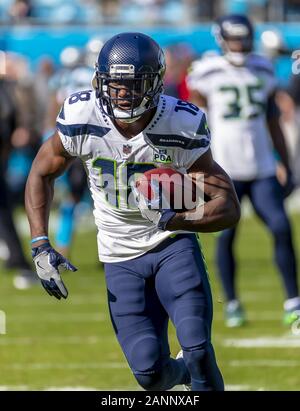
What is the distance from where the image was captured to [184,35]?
13.3m

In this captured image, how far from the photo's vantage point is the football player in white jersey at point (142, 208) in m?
4.12

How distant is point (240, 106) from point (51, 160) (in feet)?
9.40

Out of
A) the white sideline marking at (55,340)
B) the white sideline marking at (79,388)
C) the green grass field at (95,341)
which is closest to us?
the white sideline marking at (79,388)

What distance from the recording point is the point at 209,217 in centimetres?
414

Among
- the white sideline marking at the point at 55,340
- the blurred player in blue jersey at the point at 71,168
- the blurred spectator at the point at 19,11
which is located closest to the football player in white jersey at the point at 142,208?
the white sideline marking at the point at 55,340

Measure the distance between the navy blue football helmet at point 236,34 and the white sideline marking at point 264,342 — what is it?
1788 millimetres

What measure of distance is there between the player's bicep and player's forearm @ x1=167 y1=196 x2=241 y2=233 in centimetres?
53

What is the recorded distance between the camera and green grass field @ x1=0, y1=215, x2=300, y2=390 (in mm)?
5383

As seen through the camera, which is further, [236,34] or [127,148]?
[236,34]

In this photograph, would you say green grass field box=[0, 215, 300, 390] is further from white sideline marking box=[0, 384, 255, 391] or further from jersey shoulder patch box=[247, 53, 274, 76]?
jersey shoulder patch box=[247, 53, 274, 76]

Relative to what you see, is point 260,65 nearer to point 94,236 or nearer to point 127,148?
point 127,148

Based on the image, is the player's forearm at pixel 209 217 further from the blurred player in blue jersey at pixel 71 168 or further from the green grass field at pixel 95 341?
the blurred player in blue jersey at pixel 71 168

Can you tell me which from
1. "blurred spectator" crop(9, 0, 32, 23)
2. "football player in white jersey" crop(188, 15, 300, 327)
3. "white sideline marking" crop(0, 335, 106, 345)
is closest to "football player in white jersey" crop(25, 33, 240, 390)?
"white sideline marking" crop(0, 335, 106, 345)

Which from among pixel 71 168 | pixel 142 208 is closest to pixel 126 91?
pixel 142 208
